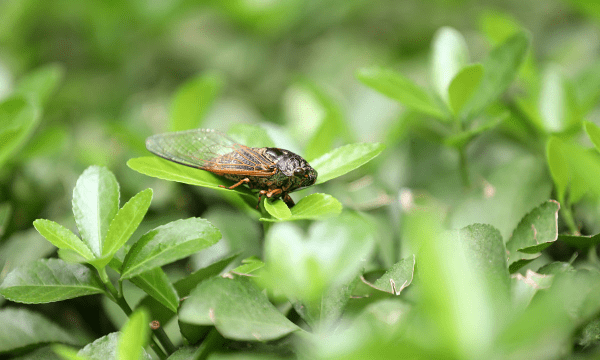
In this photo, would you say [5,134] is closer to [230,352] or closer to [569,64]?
[230,352]

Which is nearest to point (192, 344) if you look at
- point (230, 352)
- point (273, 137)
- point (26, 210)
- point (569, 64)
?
point (230, 352)

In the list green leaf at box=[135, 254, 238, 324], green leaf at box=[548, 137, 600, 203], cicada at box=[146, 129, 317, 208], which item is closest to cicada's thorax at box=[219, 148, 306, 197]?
cicada at box=[146, 129, 317, 208]

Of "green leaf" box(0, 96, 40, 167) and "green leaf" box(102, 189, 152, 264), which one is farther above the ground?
"green leaf" box(0, 96, 40, 167)

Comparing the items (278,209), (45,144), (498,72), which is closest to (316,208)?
(278,209)

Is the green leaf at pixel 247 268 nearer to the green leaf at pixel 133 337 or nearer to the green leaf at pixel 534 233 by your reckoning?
the green leaf at pixel 133 337

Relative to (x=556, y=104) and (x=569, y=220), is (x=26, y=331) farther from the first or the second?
(x=556, y=104)

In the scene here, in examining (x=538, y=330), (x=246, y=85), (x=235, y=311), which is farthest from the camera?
(x=246, y=85)

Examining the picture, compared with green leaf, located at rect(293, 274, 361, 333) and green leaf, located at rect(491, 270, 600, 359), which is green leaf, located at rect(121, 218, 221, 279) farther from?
green leaf, located at rect(491, 270, 600, 359)
